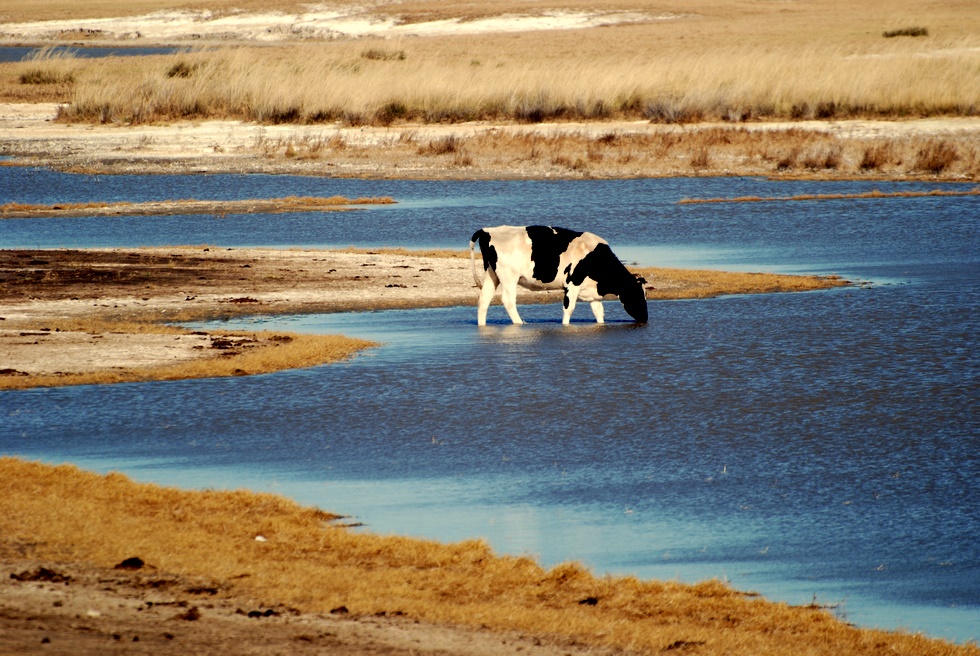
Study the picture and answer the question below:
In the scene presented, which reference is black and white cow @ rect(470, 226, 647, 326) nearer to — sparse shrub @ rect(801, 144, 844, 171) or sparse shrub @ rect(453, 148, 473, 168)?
sparse shrub @ rect(801, 144, 844, 171)

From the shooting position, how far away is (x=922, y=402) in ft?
44.2

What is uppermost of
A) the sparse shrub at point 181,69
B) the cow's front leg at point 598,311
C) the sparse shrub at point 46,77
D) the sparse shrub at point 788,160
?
the sparse shrub at point 181,69

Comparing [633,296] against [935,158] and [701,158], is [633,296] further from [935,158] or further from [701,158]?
[701,158]

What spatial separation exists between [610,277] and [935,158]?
801 inches

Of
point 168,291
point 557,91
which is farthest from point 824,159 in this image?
point 168,291

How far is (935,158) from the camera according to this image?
118 ft

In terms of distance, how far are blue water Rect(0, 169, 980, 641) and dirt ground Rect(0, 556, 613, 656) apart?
1.86m

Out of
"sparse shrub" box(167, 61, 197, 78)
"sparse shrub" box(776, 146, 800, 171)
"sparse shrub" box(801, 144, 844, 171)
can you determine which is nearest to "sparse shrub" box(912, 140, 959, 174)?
"sparse shrub" box(801, 144, 844, 171)

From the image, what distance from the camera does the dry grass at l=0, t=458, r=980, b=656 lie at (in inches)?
296

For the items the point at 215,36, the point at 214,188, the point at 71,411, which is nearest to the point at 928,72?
the point at 214,188

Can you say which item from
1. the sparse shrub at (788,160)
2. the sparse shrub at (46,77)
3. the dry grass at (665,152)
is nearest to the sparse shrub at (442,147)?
the dry grass at (665,152)

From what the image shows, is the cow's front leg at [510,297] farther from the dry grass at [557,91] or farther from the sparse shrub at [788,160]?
the dry grass at [557,91]

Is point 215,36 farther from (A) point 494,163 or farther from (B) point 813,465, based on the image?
(B) point 813,465

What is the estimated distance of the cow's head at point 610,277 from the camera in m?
17.9
